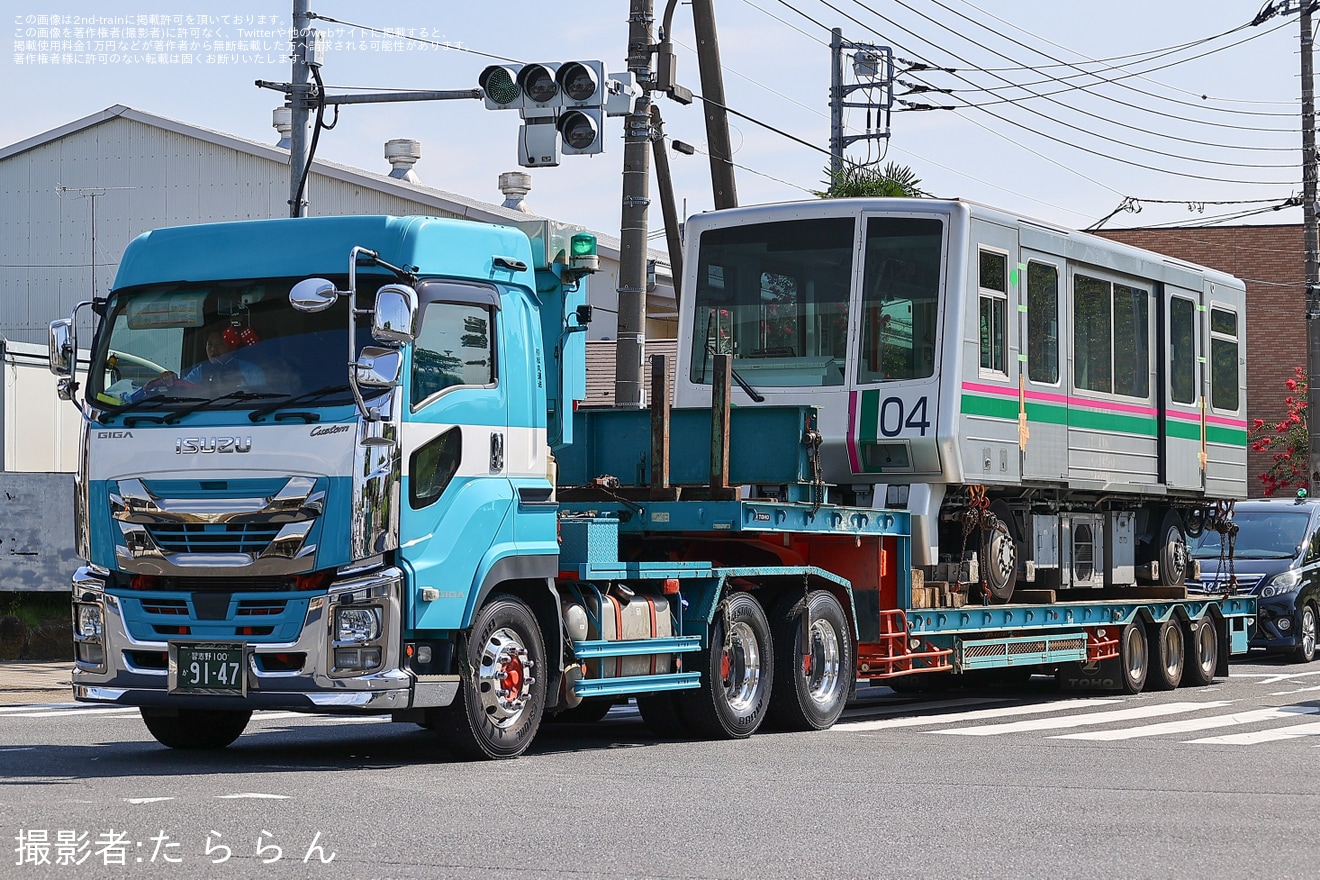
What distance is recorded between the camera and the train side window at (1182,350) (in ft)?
63.3

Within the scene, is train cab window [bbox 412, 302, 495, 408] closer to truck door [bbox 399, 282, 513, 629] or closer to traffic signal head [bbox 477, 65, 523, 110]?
truck door [bbox 399, 282, 513, 629]

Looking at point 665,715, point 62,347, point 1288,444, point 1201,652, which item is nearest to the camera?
point 62,347

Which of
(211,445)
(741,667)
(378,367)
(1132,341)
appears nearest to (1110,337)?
(1132,341)

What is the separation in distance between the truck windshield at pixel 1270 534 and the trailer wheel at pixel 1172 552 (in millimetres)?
3896

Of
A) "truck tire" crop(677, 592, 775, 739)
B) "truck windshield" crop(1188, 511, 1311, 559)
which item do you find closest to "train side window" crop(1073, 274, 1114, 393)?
"truck tire" crop(677, 592, 775, 739)

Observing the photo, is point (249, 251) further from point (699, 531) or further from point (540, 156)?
point (540, 156)

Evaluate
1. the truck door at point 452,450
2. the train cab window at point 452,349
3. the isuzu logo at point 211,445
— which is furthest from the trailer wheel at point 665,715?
the isuzu logo at point 211,445

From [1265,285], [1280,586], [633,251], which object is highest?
[1265,285]

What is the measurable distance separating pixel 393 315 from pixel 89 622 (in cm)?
289

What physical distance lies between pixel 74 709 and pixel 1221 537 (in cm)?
1309

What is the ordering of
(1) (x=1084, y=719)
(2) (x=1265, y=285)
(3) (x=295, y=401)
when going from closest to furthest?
1. (3) (x=295, y=401)
2. (1) (x=1084, y=719)
3. (2) (x=1265, y=285)

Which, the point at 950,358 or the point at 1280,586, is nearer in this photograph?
the point at 950,358

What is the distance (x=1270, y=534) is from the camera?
81.9 feet

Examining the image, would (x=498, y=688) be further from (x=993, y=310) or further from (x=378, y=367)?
(x=993, y=310)
